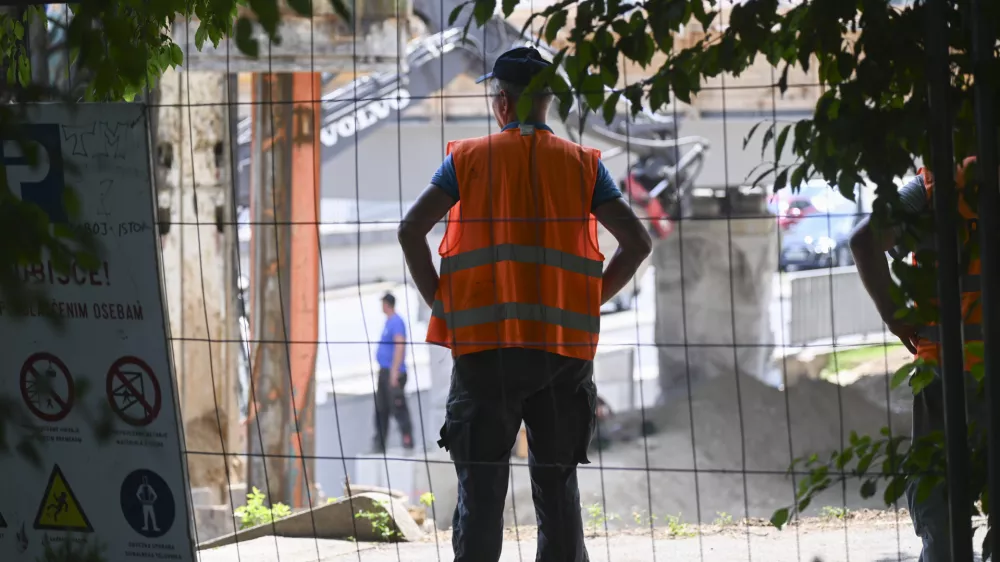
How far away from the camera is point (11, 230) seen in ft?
5.49

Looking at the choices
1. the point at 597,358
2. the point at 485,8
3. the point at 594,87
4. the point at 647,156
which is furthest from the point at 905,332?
the point at 647,156

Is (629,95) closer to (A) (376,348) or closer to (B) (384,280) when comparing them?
(A) (376,348)

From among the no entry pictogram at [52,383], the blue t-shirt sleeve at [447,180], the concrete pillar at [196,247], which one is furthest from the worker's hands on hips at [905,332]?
the concrete pillar at [196,247]

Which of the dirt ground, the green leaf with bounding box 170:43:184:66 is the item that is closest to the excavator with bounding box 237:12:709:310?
the dirt ground

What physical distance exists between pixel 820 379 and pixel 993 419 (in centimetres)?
1308

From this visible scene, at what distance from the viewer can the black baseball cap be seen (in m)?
3.78

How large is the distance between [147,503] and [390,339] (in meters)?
10.8

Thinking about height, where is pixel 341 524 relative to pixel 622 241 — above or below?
below

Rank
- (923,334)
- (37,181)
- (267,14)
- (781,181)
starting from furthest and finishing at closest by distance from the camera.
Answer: (923,334) → (37,181) → (781,181) → (267,14)

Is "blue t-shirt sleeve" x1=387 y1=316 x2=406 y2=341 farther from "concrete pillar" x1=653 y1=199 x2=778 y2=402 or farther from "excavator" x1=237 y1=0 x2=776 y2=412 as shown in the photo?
"concrete pillar" x1=653 y1=199 x2=778 y2=402

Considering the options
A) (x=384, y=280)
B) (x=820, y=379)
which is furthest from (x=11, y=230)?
(x=384, y=280)

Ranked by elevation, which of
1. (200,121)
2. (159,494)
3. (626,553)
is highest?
(200,121)

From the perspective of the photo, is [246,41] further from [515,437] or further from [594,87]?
[515,437]

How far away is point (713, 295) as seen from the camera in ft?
66.3
